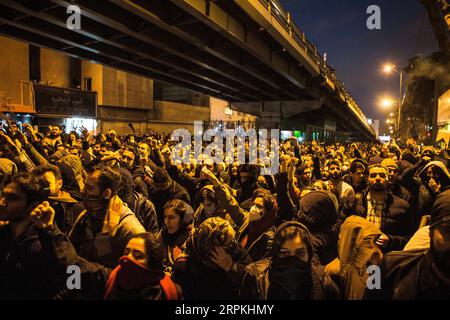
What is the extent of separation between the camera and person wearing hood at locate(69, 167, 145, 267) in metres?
2.73

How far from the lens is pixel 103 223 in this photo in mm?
2848

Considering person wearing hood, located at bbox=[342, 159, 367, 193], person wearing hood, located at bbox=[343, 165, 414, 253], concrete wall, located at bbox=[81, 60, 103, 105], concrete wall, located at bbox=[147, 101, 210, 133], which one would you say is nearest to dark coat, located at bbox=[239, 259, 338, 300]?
Result: person wearing hood, located at bbox=[343, 165, 414, 253]

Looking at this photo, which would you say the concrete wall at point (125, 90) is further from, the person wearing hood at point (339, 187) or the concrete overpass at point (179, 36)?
the person wearing hood at point (339, 187)

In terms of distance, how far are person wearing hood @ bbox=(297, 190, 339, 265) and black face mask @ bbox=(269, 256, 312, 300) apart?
2.69ft

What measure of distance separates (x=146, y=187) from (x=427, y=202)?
13.2 feet

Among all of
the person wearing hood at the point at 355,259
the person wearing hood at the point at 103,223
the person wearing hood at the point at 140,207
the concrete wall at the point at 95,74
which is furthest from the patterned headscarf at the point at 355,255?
the concrete wall at the point at 95,74

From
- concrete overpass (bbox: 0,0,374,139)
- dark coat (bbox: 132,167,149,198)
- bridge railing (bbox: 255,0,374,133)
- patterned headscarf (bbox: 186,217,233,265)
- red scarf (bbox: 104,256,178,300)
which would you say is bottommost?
red scarf (bbox: 104,256,178,300)

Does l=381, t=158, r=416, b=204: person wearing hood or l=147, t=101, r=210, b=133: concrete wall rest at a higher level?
l=147, t=101, r=210, b=133: concrete wall

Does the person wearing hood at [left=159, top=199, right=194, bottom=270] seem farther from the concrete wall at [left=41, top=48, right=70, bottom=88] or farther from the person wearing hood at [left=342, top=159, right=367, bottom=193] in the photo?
the concrete wall at [left=41, top=48, right=70, bottom=88]

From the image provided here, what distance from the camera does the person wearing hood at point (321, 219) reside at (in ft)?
9.82

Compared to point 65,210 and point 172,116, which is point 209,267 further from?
point 172,116

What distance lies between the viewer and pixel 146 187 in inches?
196

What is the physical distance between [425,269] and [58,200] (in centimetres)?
297

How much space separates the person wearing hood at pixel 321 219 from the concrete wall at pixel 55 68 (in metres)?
34.3
